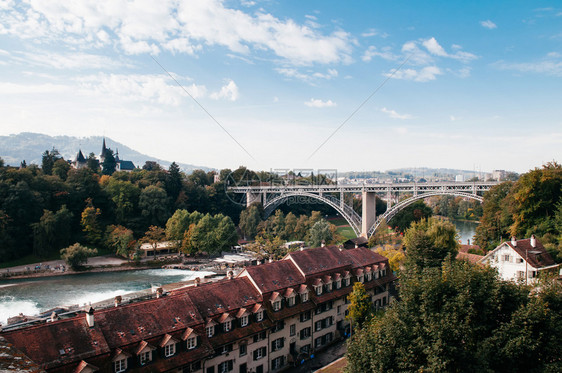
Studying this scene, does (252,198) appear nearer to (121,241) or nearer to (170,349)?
(121,241)

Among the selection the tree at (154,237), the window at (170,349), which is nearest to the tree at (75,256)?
the tree at (154,237)

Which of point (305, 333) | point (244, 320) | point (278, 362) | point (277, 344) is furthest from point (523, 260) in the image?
point (244, 320)

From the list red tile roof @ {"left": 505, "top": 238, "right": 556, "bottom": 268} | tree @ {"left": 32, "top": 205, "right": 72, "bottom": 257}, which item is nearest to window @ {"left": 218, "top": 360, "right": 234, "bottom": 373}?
red tile roof @ {"left": 505, "top": 238, "right": 556, "bottom": 268}

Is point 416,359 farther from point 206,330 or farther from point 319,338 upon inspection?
point 319,338

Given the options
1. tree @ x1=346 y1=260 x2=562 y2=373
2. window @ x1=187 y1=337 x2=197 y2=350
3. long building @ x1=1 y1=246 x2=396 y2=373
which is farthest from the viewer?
window @ x1=187 y1=337 x2=197 y2=350

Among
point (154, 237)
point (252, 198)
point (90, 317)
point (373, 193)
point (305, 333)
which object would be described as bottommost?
point (305, 333)

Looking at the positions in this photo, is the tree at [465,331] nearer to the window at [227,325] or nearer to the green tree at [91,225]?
the window at [227,325]

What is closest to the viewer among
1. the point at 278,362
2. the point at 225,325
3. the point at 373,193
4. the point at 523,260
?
the point at 225,325

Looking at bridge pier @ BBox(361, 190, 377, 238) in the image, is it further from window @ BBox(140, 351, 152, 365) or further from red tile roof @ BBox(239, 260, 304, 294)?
window @ BBox(140, 351, 152, 365)
